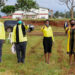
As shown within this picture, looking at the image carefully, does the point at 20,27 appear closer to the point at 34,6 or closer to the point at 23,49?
the point at 23,49

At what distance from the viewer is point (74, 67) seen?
8.05 metres

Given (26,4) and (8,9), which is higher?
(26,4)

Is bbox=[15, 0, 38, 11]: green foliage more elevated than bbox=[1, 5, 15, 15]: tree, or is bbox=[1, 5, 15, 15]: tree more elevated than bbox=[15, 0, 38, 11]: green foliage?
bbox=[15, 0, 38, 11]: green foliage

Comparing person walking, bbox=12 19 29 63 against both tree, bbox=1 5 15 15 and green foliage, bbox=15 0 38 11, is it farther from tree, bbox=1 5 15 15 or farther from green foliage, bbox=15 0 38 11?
tree, bbox=1 5 15 15

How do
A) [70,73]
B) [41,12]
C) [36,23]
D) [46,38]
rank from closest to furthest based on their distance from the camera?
[70,73], [46,38], [36,23], [41,12]

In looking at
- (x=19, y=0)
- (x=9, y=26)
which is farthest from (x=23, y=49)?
(x=19, y=0)

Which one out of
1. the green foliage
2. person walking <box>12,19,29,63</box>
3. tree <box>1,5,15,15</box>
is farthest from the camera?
tree <box>1,5,15,15</box>

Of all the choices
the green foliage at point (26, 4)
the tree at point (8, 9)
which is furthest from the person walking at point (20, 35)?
the tree at point (8, 9)

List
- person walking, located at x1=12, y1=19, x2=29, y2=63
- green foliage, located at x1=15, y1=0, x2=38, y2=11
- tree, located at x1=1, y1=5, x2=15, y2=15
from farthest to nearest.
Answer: tree, located at x1=1, y1=5, x2=15, y2=15 → green foliage, located at x1=15, y1=0, x2=38, y2=11 → person walking, located at x1=12, y1=19, x2=29, y2=63

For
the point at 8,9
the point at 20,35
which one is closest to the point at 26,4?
the point at 8,9

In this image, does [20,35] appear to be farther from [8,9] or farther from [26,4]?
[8,9]

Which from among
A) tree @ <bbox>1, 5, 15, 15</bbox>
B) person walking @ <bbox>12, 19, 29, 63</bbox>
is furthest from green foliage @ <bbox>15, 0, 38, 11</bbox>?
person walking @ <bbox>12, 19, 29, 63</bbox>

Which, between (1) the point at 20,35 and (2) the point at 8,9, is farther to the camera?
(2) the point at 8,9

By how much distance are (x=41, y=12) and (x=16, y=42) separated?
6658cm
